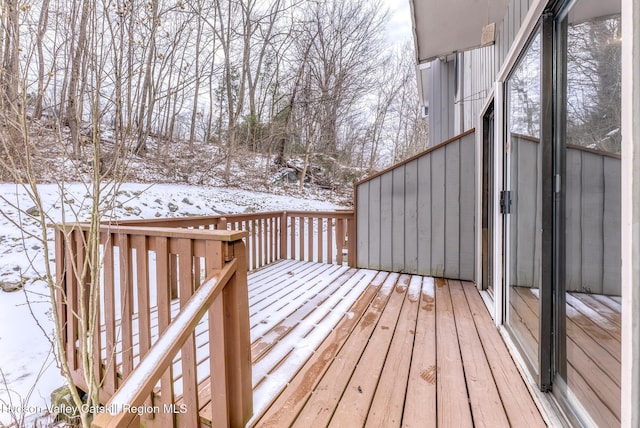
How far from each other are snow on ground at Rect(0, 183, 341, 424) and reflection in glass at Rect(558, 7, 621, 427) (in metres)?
2.15

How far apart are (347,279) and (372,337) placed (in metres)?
1.50

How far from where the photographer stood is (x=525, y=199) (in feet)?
5.82

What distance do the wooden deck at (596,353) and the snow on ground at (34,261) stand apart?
2217 millimetres

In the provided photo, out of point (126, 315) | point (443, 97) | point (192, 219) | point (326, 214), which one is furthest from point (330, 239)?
point (443, 97)

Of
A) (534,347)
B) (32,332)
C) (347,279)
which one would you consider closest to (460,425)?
(534,347)

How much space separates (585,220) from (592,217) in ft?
0.20

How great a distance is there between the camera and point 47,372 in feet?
8.18

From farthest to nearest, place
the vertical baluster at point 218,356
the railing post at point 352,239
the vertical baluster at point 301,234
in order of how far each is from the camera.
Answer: the vertical baluster at point 301,234 → the railing post at point 352,239 → the vertical baluster at point 218,356

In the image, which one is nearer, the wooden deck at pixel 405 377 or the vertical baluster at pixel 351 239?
the wooden deck at pixel 405 377

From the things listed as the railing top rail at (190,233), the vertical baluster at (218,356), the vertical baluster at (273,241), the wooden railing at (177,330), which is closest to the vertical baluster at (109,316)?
the wooden railing at (177,330)

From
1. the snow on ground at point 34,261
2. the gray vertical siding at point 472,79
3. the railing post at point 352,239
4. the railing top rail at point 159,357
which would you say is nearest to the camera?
the railing top rail at point 159,357

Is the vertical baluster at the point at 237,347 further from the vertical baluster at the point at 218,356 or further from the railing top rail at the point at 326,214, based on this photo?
the railing top rail at the point at 326,214

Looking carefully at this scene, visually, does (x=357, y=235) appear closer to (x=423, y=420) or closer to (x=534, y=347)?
(x=534, y=347)

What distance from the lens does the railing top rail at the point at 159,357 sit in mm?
898
